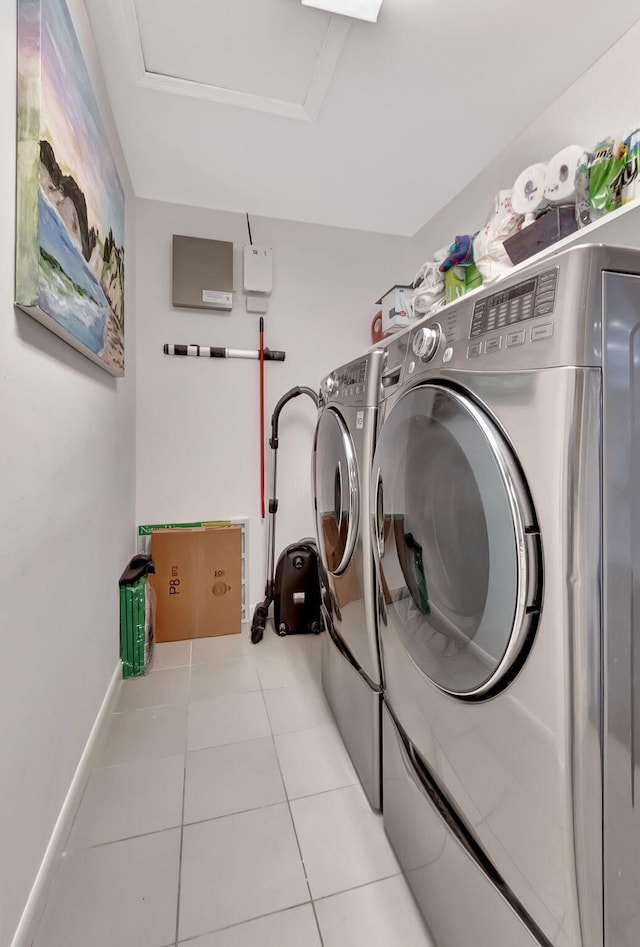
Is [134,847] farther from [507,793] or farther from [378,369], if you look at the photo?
[378,369]

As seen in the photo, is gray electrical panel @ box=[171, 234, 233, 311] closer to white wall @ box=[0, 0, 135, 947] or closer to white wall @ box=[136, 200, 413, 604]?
white wall @ box=[136, 200, 413, 604]

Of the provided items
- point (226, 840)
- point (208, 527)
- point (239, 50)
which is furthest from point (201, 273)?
point (226, 840)

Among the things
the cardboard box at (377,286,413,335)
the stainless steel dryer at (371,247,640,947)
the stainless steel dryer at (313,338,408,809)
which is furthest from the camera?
the cardboard box at (377,286,413,335)

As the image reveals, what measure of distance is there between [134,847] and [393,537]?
1.15 meters

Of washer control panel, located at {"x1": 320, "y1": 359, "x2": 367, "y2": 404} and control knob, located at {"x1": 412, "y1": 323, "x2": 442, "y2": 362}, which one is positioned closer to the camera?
control knob, located at {"x1": 412, "y1": 323, "x2": 442, "y2": 362}

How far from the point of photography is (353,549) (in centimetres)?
130

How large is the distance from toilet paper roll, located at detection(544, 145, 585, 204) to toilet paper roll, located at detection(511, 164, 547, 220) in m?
0.03

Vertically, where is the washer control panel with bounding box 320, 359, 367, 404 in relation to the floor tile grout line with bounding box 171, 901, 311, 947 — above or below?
above

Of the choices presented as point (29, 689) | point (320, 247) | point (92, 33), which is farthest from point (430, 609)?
point (320, 247)

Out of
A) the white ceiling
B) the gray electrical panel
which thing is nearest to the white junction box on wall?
the gray electrical panel

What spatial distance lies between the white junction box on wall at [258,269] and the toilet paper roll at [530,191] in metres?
1.40

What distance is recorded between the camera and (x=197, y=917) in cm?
99

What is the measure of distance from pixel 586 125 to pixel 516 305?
1.47 metres

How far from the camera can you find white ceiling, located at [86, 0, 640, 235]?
52.6 inches
